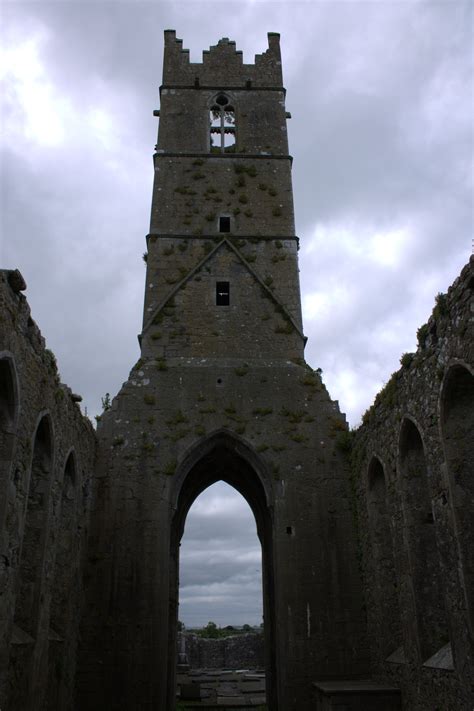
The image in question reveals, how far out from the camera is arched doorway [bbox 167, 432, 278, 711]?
1277 cm

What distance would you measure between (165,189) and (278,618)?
1114 cm

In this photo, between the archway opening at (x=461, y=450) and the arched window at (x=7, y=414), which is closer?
the archway opening at (x=461, y=450)

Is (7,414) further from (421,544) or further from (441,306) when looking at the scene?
(421,544)

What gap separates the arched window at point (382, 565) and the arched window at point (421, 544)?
127 centimetres

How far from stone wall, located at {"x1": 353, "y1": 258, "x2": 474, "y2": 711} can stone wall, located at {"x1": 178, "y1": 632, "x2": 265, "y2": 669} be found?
16831 mm

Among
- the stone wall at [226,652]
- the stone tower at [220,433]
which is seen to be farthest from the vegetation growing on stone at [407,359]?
the stone wall at [226,652]

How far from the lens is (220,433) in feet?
42.1

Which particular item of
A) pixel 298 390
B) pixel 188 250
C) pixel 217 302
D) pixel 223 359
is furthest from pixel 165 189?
pixel 298 390

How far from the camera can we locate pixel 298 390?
13375mm

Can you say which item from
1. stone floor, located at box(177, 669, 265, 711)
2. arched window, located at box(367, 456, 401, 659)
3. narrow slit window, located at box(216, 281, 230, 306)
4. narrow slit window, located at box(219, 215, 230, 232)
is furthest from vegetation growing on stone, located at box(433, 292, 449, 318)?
stone floor, located at box(177, 669, 265, 711)

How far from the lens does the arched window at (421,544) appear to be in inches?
337

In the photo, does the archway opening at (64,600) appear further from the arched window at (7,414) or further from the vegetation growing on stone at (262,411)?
the vegetation growing on stone at (262,411)

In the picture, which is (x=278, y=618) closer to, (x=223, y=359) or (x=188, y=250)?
(x=223, y=359)

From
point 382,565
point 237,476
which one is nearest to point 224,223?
point 237,476
